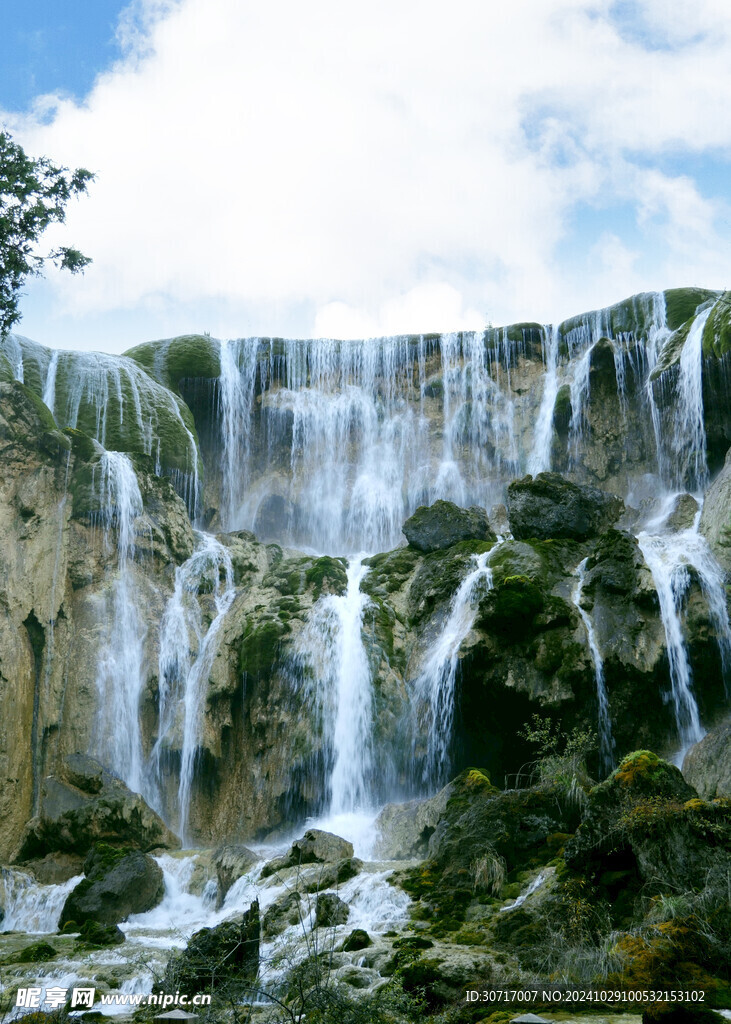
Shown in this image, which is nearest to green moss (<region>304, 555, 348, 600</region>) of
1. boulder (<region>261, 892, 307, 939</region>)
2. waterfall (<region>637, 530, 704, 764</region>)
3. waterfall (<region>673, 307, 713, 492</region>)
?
waterfall (<region>637, 530, 704, 764</region>)

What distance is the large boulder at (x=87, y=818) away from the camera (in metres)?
18.8

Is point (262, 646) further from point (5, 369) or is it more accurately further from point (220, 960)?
point (5, 369)

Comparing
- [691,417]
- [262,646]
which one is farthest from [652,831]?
[691,417]

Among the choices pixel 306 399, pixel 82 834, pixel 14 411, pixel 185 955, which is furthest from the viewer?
pixel 306 399

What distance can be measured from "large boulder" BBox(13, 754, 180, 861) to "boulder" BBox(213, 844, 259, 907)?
2940 mm

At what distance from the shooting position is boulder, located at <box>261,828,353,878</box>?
51.2 ft

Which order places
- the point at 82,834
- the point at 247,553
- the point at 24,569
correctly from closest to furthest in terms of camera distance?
1. the point at 82,834
2. the point at 24,569
3. the point at 247,553

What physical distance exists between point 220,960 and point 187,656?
51.5ft

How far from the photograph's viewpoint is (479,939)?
10.9 metres

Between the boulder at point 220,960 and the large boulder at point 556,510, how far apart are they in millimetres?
15754

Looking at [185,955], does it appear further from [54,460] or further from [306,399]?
[306,399]

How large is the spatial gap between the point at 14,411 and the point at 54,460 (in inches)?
71.2

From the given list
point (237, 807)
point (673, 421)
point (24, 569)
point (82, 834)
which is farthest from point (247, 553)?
point (673, 421)

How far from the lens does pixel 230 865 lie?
1664cm
